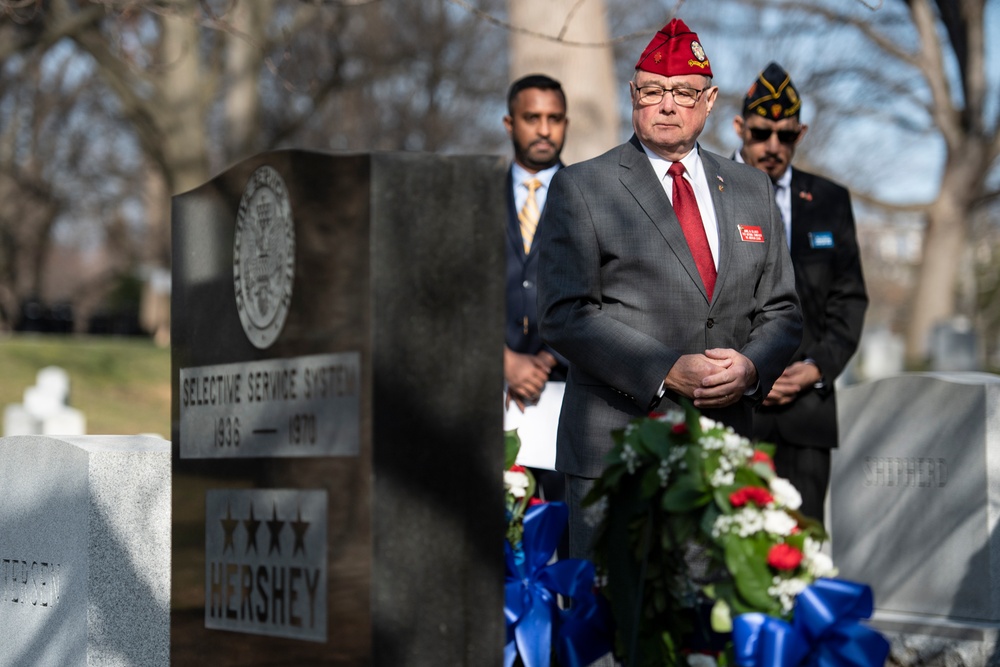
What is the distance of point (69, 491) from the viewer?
5.25m

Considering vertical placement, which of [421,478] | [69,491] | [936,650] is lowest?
[936,650]

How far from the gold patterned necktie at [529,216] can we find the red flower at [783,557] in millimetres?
2741

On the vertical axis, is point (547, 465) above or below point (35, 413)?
above

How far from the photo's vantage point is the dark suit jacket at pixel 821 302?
20.0 ft

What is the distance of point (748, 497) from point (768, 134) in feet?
9.63

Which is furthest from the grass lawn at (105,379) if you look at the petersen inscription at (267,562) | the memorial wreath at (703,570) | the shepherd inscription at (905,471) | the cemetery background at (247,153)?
the memorial wreath at (703,570)

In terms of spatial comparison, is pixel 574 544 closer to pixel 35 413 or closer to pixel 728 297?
pixel 728 297

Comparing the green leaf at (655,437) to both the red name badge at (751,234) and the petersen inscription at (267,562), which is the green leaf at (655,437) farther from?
the red name badge at (751,234)

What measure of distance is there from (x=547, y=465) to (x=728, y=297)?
4.68 ft

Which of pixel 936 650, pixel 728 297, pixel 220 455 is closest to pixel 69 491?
pixel 220 455

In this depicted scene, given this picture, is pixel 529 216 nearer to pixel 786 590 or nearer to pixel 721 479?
pixel 721 479

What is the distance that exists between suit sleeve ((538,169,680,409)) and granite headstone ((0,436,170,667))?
5.92ft

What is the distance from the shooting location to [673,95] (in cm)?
434

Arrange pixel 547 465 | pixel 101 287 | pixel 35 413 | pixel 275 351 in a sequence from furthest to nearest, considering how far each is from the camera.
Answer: pixel 101 287, pixel 35 413, pixel 547 465, pixel 275 351
